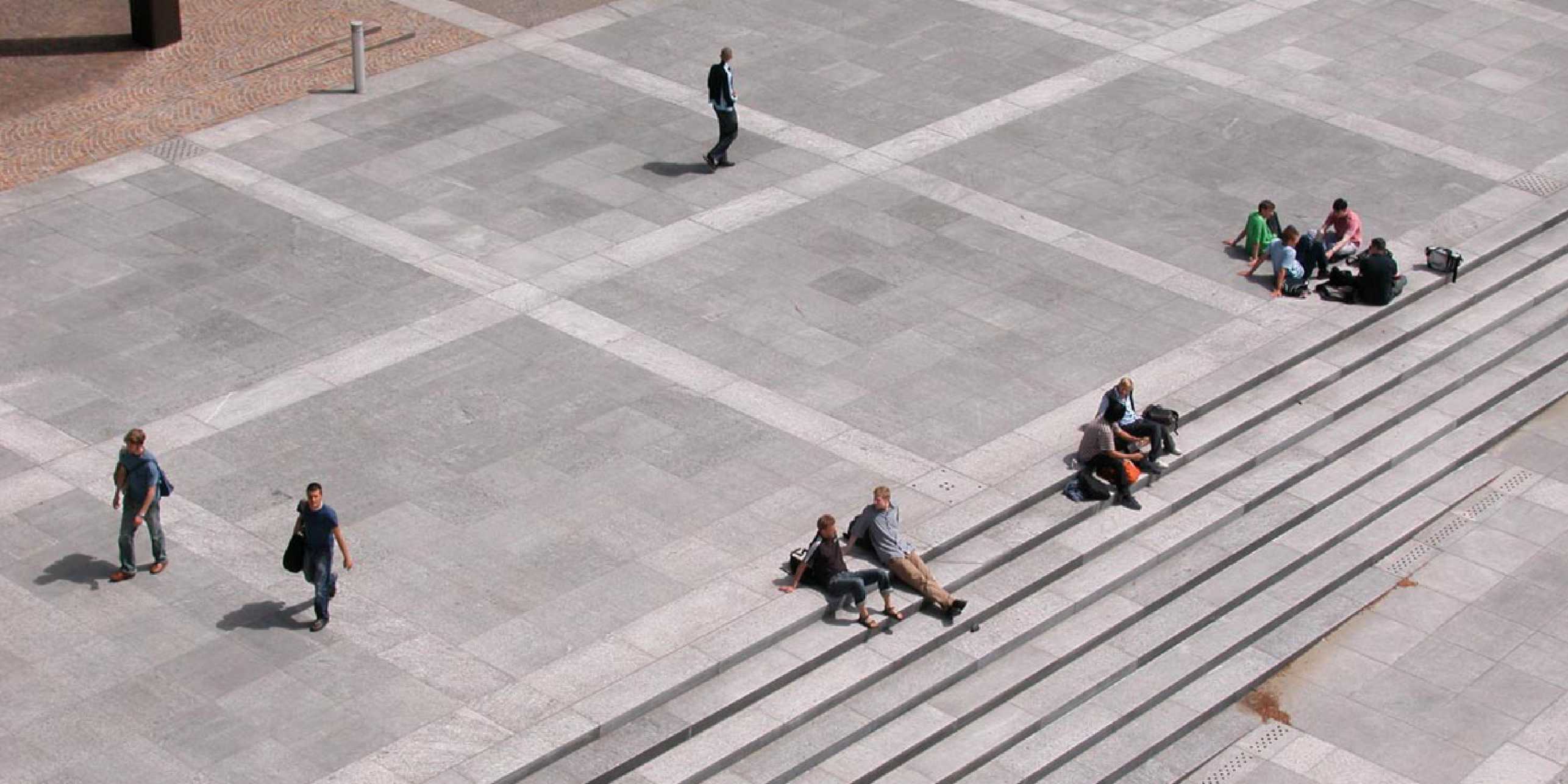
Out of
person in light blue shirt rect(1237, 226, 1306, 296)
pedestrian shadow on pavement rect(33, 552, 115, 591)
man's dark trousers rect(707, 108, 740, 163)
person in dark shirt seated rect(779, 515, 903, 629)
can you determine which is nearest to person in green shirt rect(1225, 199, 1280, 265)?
person in light blue shirt rect(1237, 226, 1306, 296)

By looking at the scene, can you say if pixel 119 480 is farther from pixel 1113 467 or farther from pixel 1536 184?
pixel 1536 184

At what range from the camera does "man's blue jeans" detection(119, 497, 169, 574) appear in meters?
18.9

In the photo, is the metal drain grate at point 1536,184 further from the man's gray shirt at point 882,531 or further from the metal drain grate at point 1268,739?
the man's gray shirt at point 882,531

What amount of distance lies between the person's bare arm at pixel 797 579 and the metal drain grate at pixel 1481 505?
7.94m

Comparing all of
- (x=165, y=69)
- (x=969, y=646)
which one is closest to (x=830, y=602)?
(x=969, y=646)

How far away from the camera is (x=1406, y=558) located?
2267cm

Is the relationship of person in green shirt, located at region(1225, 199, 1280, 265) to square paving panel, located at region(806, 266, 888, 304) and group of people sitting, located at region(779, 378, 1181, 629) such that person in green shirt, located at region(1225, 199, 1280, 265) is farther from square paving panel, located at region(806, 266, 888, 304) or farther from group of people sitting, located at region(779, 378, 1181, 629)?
group of people sitting, located at region(779, 378, 1181, 629)

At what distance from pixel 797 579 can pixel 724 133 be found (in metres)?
9.70

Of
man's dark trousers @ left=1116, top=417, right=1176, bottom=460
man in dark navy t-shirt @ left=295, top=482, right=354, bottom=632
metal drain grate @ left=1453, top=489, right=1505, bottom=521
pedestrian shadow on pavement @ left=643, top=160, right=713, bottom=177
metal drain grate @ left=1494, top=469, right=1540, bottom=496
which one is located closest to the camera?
man in dark navy t-shirt @ left=295, top=482, right=354, bottom=632

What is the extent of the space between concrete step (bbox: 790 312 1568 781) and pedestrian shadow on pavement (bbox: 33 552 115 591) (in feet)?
21.4

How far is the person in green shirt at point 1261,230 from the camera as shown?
86.3ft

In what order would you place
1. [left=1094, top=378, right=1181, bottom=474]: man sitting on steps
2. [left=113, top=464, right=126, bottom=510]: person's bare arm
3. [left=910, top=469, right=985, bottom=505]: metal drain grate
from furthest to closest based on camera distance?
[left=1094, top=378, right=1181, bottom=474]: man sitting on steps, [left=910, top=469, right=985, bottom=505]: metal drain grate, [left=113, top=464, right=126, bottom=510]: person's bare arm

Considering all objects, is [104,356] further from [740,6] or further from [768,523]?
[740,6]

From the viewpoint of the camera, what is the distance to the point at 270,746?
17.3m
